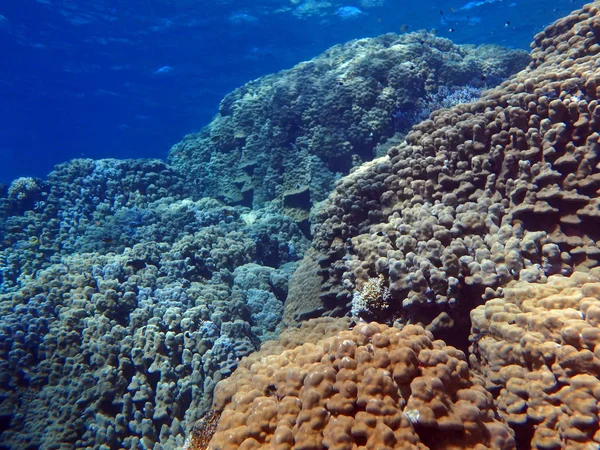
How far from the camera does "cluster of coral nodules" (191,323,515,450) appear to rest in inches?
90.4

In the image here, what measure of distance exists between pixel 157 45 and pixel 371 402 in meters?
39.7

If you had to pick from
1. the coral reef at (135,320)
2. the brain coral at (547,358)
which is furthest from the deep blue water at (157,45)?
the brain coral at (547,358)

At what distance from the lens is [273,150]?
11.1m

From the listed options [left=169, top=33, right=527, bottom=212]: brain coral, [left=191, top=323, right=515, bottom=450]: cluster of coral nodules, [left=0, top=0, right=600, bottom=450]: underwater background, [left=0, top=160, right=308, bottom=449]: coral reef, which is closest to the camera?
[left=191, top=323, right=515, bottom=450]: cluster of coral nodules

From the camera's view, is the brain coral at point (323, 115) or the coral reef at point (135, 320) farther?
the brain coral at point (323, 115)

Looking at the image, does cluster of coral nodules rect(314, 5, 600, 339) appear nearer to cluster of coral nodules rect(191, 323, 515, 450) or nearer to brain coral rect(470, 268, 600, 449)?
brain coral rect(470, 268, 600, 449)

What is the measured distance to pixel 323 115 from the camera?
34.4 ft

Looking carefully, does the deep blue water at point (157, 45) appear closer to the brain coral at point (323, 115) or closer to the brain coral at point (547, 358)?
the brain coral at point (323, 115)

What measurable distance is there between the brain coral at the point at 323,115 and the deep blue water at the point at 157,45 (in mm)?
20651

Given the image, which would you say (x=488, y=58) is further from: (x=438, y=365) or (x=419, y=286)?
(x=438, y=365)

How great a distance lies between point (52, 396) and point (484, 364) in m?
6.28

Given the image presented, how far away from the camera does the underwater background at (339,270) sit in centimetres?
255

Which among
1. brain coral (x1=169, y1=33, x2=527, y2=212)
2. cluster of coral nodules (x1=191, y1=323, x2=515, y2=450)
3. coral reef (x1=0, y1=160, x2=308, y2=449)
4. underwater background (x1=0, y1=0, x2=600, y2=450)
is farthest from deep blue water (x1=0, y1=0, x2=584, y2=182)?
cluster of coral nodules (x1=191, y1=323, x2=515, y2=450)

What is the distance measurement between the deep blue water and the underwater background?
22.1 metres
